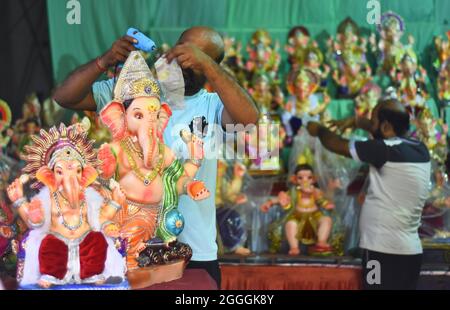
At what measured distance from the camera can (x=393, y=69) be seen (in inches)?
151

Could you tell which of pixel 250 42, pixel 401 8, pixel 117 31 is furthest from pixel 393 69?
pixel 117 31

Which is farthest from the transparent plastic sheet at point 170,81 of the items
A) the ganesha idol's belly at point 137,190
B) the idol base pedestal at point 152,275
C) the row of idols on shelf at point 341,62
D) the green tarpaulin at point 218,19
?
the row of idols on shelf at point 341,62

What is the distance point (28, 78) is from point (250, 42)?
111 centimetres

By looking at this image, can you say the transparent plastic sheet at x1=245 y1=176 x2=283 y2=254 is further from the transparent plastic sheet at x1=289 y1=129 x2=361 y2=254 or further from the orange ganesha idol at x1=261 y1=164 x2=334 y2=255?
the transparent plastic sheet at x1=289 y1=129 x2=361 y2=254

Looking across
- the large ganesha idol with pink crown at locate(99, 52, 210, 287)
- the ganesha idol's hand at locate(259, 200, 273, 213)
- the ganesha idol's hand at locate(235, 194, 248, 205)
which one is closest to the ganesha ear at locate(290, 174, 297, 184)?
the ganesha idol's hand at locate(259, 200, 273, 213)

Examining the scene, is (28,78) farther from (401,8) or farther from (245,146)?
(401,8)

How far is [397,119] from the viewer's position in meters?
3.06

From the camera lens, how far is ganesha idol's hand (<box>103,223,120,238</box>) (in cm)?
225

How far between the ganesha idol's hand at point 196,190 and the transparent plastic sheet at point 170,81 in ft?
0.77

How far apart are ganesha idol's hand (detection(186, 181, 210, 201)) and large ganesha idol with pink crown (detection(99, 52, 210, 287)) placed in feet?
0.16

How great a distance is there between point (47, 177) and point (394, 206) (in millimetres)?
1392

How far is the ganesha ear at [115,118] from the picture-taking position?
2.28 metres

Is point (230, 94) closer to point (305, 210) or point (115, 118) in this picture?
point (115, 118)

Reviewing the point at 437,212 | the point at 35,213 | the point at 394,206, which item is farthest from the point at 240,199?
the point at 35,213
